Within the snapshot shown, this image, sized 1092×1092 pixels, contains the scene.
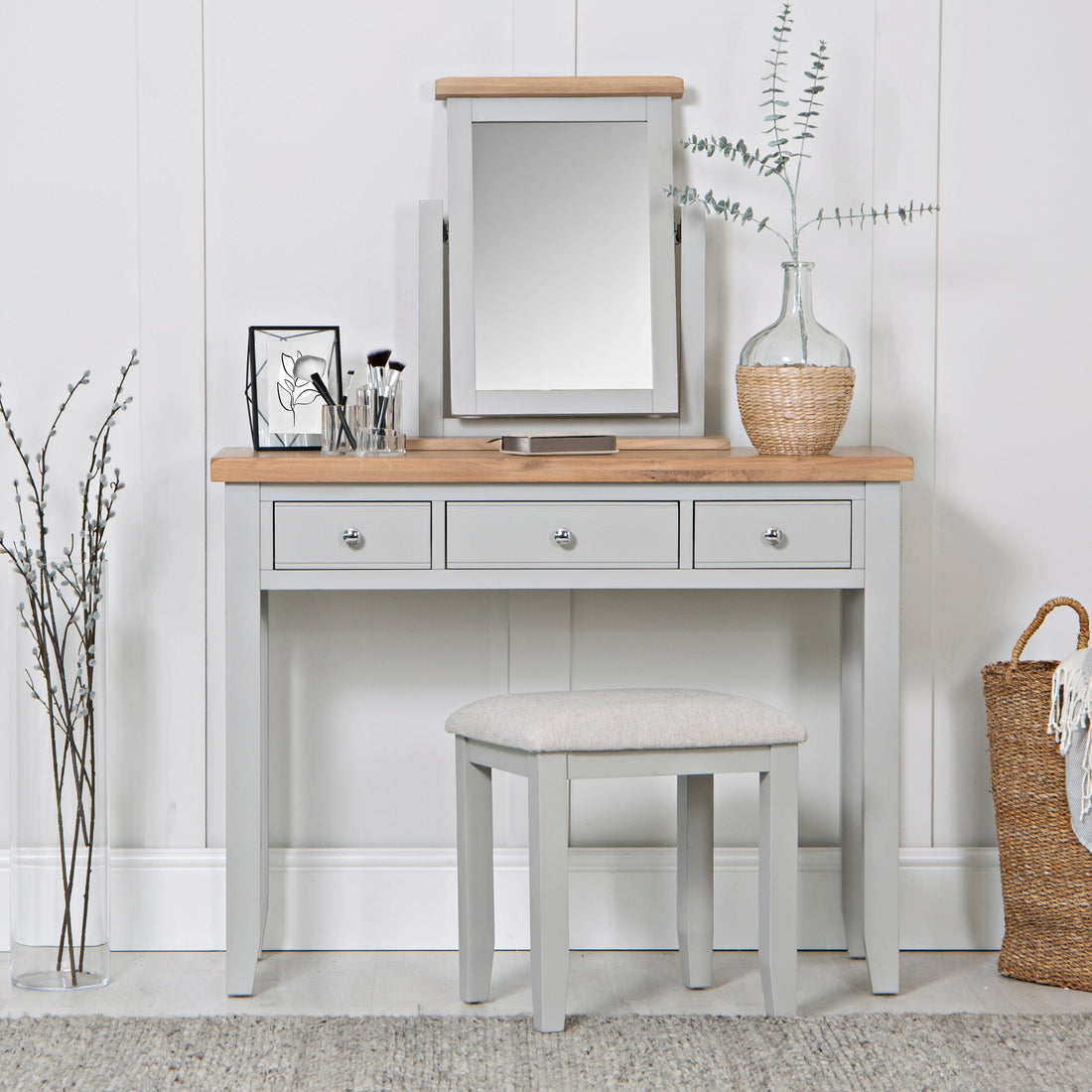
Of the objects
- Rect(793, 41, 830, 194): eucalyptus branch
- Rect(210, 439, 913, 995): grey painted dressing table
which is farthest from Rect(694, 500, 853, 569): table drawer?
Rect(793, 41, 830, 194): eucalyptus branch

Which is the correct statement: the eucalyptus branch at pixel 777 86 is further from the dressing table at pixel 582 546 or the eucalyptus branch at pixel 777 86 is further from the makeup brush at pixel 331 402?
the makeup brush at pixel 331 402

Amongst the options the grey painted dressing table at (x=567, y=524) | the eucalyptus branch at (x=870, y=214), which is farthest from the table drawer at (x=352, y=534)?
the eucalyptus branch at (x=870, y=214)

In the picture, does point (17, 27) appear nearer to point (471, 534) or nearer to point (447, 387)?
point (447, 387)

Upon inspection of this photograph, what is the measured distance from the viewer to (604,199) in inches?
93.5

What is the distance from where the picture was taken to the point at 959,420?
2.46m

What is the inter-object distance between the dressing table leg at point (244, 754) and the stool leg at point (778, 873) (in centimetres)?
84


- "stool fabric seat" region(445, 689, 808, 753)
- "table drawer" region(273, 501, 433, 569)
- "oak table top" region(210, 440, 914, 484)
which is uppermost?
"oak table top" region(210, 440, 914, 484)

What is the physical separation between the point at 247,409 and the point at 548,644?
2.40 ft

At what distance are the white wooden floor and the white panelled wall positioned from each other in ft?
0.21

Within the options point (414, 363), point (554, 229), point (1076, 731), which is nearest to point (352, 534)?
point (414, 363)

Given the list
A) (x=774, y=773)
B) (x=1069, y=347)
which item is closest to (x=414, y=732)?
(x=774, y=773)

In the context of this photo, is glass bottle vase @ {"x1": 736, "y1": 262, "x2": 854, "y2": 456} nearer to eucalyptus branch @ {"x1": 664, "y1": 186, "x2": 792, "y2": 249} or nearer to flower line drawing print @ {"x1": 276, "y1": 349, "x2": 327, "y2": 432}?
eucalyptus branch @ {"x1": 664, "y1": 186, "x2": 792, "y2": 249}

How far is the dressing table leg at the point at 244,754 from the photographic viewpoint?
209 centimetres

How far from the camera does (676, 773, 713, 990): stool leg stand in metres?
2.19
